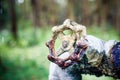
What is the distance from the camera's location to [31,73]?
139cm

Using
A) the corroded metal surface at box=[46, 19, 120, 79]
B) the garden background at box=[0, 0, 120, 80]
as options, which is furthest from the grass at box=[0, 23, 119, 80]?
the corroded metal surface at box=[46, 19, 120, 79]

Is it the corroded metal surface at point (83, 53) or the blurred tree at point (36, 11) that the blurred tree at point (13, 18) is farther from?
the corroded metal surface at point (83, 53)

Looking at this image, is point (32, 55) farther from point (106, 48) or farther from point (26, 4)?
point (106, 48)

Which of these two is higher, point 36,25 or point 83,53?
point 36,25

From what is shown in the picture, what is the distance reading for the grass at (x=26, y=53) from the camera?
1.34 meters

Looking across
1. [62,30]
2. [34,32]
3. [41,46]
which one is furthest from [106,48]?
[34,32]

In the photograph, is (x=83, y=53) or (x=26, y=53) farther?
(x=26, y=53)

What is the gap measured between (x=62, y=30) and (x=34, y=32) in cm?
61

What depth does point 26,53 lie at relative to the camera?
1423 millimetres

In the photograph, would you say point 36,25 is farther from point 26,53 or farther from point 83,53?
point 83,53

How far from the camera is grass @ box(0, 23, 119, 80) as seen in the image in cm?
134

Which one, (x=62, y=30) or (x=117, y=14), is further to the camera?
(x=117, y=14)

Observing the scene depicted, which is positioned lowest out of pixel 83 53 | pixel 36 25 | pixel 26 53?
pixel 83 53

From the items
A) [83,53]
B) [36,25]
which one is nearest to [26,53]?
[36,25]
